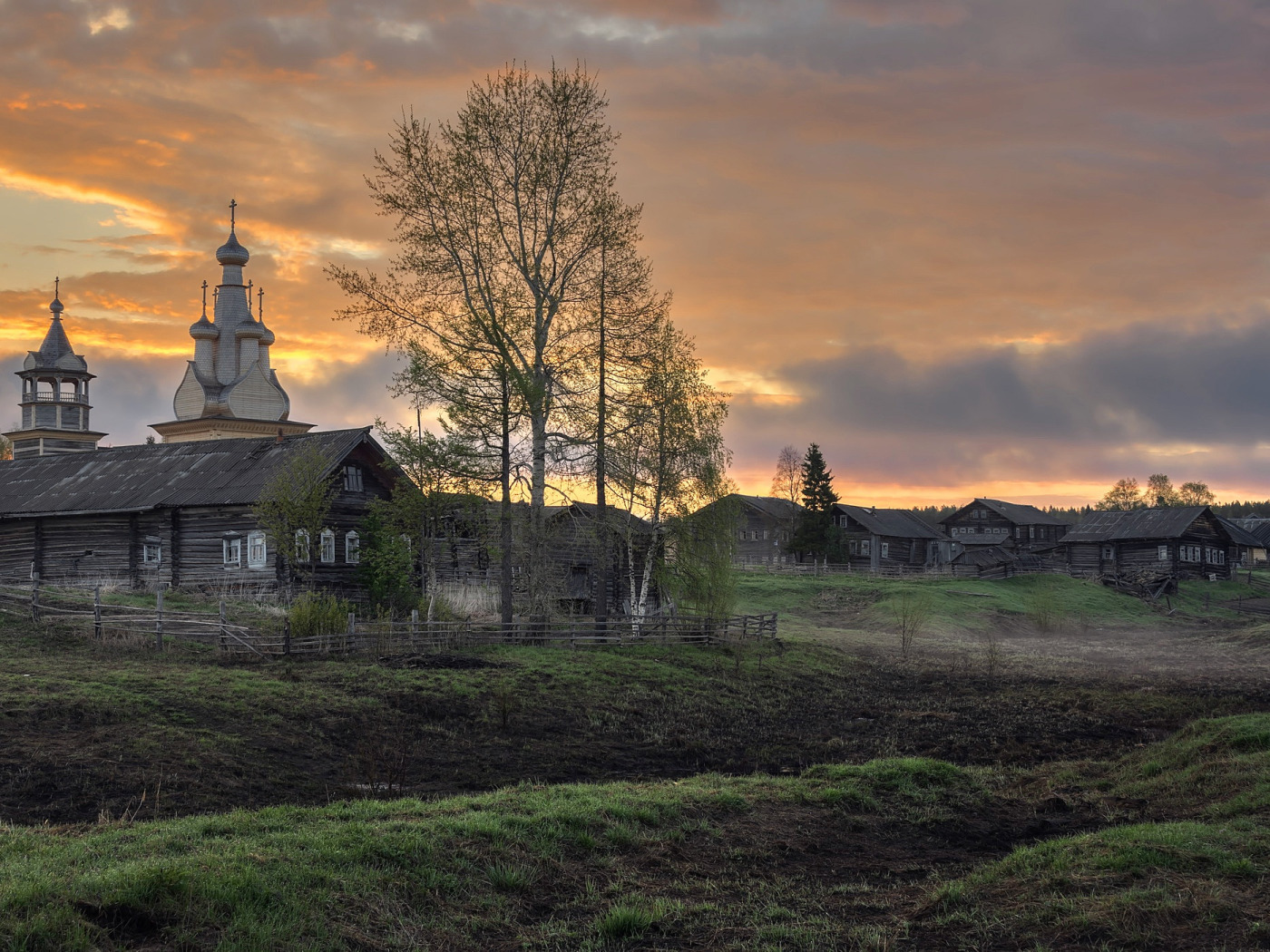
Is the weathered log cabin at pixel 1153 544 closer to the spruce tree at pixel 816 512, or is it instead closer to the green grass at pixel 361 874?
the spruce tree at pixel 816 512

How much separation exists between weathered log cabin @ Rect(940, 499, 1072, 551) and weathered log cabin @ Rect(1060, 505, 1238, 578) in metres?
13.2

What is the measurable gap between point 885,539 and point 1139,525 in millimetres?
19280

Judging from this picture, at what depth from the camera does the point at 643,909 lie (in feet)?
35.9

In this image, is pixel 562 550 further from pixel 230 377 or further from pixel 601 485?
pixel 230 377

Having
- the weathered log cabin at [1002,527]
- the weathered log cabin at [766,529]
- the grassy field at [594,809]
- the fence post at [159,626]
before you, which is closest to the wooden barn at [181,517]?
the fence post at [159,626]

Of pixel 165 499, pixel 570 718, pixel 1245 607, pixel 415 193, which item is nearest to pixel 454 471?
pixel 415 193

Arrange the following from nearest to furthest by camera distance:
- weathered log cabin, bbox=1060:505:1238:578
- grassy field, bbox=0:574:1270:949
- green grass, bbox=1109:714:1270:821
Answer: grassy field, bbox=0:574:1270:949 < green grass, bbox=1109:714:1270:821 < weathered log cabin, bbox=1060:505:1238:578

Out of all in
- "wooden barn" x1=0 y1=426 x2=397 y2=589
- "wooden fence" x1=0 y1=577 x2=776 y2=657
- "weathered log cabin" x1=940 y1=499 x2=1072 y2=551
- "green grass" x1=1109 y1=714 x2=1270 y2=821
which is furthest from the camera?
"weathered log cabin" x1=940 y1=499 x2=1072 y2=551

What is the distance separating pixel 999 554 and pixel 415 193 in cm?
7182

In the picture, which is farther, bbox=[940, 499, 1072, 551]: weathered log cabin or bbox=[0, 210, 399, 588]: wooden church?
bbox=[940, 499, 1072, 551]: weathered log cabin

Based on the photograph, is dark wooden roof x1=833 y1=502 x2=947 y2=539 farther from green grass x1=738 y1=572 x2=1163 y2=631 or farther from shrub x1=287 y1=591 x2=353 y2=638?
shrub x1=287 y1=591 x2=353 y2=638

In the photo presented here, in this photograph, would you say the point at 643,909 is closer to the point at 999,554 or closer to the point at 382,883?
the point at 382,883

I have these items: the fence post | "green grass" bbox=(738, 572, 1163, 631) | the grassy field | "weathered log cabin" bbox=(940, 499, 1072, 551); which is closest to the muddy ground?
the grassy field

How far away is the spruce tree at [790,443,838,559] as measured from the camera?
81.9 meters
